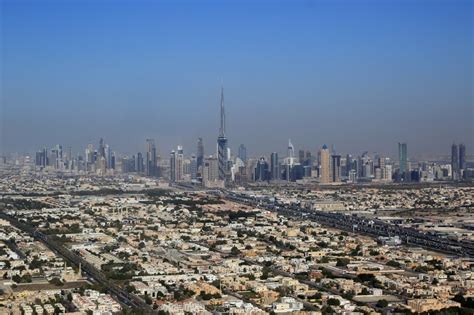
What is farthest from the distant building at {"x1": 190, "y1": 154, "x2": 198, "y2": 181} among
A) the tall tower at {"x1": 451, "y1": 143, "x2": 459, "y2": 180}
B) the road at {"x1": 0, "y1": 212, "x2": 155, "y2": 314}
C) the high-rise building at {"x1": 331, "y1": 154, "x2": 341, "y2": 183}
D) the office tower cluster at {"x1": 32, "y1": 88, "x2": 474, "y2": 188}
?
the road at {"x1": 0, "y1": 212, "x2": 155, "y2": 314}

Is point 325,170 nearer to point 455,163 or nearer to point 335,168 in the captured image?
point 335,168

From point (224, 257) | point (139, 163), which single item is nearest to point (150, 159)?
point (139, 163)

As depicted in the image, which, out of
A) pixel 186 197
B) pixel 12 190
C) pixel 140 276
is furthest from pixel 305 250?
pixel 12 190

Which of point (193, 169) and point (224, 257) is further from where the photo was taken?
point (193, 169)

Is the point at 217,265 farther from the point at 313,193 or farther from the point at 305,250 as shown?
the point at 313,193

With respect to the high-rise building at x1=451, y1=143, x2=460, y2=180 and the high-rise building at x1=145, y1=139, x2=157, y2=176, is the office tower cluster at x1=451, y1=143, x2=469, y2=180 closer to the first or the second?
the high-rise building at x1=451, y1=143, x2=460, y2=180

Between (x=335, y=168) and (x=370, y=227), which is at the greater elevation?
(x=335, y=168)
